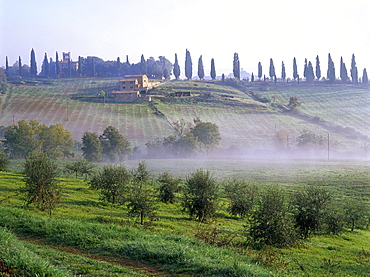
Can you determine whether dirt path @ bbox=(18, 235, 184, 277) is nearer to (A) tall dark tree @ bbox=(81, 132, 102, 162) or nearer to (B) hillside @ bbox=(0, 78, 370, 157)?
(A) tall dark tree @ bbox=(81, 132, 102, 162)

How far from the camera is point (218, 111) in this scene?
14738 centimetres

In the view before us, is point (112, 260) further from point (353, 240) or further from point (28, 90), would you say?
point (28, 90)

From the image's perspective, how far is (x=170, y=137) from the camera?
358 feet

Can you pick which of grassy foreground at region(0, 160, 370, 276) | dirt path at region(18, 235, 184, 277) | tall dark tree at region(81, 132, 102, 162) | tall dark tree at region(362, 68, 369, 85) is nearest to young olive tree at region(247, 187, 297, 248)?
grassy foreground at region(0, 160, 370, 276)

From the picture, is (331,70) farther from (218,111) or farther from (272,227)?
(272,227)

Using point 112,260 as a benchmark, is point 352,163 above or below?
below

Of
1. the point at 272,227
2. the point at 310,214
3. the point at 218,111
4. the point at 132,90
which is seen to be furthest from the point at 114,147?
the point at 272,227

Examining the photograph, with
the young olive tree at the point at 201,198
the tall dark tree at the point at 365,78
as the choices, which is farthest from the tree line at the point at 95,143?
the tall dark tree at the point at 365,78

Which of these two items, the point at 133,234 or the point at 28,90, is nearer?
the point at 133,234

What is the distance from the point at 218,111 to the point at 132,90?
4114cm

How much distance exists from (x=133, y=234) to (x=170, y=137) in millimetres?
90656

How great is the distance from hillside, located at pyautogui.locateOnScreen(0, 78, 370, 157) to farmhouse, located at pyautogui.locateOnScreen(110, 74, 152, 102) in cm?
606

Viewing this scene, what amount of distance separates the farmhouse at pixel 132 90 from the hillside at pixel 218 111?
6062 millimetres

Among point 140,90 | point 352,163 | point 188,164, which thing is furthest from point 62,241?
point 140,90
